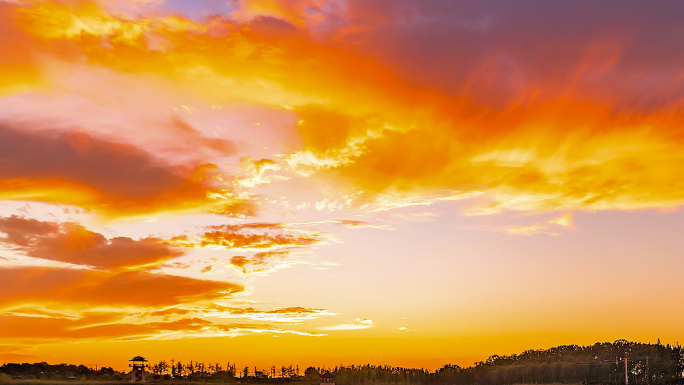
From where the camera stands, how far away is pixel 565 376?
106 meters

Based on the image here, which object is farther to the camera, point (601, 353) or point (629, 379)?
point (601, 353)

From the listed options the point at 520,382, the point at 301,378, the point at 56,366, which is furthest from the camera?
the point at 301,378

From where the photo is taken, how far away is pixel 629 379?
95750 mm

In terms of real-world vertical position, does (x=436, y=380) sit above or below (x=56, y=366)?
below

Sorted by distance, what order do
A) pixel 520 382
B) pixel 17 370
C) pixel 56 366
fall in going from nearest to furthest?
1. pixel 17 370
2. pixel 56 366
3. pixel 520 382

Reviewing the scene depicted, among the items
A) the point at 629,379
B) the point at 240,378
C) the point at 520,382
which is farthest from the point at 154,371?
the point at 629,379

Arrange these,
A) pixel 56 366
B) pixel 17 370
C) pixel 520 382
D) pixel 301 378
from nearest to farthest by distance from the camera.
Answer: pixel 17 370 < pixel 56 366 < pixel 520 382 < pixel 301 378

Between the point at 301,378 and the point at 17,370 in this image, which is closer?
the point at 17,370

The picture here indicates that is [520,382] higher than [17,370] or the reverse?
the reverse

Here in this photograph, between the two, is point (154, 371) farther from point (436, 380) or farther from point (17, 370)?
point (436, 380)

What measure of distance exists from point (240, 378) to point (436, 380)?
138 feet

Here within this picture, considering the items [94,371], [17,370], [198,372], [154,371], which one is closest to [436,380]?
[198,372]

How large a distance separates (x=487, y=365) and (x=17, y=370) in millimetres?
94651

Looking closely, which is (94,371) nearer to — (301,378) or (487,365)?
(301,378)
